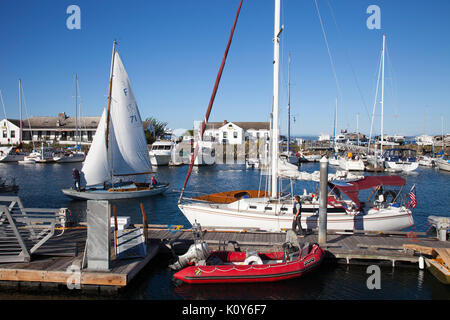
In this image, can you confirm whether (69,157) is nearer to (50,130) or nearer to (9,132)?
(50,130)

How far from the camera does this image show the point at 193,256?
13352 millimetres

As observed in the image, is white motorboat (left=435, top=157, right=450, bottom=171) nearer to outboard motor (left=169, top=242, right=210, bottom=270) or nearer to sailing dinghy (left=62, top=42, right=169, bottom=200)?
sailing dinghy (left=62, top=42, right=169, bottom=200)

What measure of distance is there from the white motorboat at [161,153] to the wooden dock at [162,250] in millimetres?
45459

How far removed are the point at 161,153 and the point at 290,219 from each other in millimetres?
47767

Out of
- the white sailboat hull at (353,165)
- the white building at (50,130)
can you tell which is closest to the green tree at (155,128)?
the white building at (50,130)

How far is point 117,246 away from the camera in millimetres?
13641

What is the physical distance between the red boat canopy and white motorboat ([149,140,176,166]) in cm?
4730

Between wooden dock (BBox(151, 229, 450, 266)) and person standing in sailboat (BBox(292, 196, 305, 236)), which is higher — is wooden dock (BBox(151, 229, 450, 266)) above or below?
below

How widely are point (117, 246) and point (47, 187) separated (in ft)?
93.4

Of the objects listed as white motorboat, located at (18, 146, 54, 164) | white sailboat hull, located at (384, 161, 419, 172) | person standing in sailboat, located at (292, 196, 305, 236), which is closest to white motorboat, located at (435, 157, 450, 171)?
white sailboat hull, located at (384, 161, 419, 172)

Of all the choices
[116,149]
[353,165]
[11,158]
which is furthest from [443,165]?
[11,158]

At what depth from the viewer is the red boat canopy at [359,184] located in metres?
17.4

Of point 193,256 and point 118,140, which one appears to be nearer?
point 193,256

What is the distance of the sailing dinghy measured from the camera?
1086 inches
